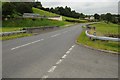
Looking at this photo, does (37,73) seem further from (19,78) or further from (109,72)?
(109,72)

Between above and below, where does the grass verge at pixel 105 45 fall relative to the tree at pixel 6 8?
below

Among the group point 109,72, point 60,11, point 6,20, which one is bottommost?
point 109,72

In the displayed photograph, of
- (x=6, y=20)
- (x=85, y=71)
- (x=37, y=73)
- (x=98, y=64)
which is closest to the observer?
(x=37, y=73)

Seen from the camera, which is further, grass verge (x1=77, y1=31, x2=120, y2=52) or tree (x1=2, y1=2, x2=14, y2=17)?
tree (x1=2, y1=2, x2=14, y2=17)

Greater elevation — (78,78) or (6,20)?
(6,20)

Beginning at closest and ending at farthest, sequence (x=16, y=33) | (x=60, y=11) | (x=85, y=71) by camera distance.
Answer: (x=85, y=71), (x=16, y=33), (x=60, y=11)

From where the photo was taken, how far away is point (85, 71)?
827 centimetres

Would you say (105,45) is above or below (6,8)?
below

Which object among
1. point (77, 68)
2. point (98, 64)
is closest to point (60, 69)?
point (77, 68)

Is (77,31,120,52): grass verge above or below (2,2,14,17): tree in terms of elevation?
below

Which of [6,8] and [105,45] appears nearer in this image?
[105,45]

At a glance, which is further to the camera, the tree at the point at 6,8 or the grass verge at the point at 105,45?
the tree at the point at 6,8

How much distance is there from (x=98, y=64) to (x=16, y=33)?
20576 millimetres

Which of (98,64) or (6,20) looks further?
(6,20)
